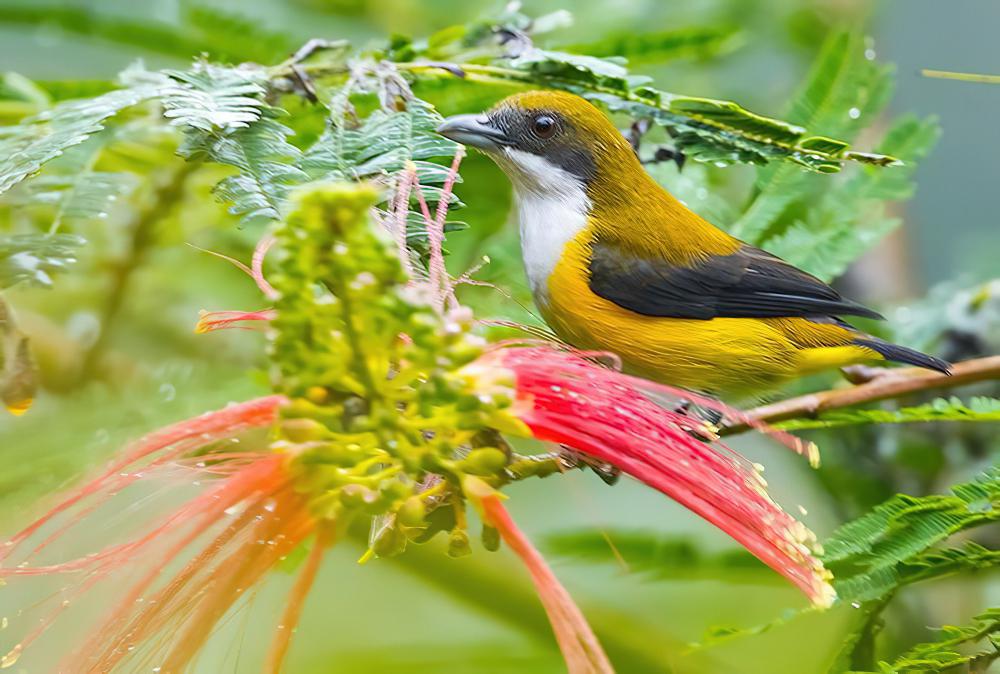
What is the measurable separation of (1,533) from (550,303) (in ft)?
2.26

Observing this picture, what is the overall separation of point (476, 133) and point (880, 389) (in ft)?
2.13

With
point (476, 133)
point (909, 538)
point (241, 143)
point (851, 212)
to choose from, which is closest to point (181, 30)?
point (476, 133)

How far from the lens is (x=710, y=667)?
1588 millimetres

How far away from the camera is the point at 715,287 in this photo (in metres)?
1.35

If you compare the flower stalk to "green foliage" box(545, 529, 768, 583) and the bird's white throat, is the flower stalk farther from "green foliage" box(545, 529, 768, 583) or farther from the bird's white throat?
"green foliage" box(545, 529, 768, 583)

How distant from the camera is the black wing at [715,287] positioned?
1330 millimetres

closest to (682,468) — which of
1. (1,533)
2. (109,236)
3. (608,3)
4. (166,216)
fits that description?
(1,533)

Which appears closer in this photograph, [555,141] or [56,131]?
[56,131]

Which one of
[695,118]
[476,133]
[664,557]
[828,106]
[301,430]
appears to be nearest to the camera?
[301,430]

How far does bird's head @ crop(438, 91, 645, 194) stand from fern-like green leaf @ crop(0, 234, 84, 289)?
495mm

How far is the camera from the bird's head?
134 centimetres

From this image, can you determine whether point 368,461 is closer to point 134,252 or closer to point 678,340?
point 678,340

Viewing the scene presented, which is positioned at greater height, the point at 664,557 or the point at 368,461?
the point at 368,461

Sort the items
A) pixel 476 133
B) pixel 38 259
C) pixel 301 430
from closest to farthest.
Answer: pixel 301 430 < pixel 38 259 < pixel 476 133
